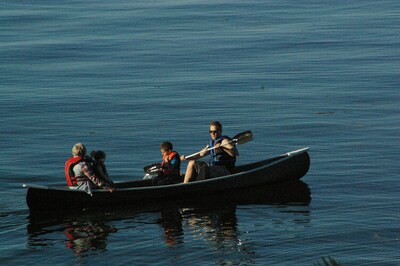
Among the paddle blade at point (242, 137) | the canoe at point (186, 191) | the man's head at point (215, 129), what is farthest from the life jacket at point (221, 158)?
the paddle blade at point (242, 137)

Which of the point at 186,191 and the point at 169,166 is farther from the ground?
the point at 169,166

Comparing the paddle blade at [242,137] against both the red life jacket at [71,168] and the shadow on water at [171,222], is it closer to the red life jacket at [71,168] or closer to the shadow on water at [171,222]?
the shadow on water at [171,222]

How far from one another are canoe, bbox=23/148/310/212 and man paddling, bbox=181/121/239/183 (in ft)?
1.05

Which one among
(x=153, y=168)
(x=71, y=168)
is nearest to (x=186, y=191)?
(x=153, y=168)

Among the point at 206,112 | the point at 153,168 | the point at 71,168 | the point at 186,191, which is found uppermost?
the point at 206,112

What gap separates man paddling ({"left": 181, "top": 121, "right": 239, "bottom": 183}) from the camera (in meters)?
22.8

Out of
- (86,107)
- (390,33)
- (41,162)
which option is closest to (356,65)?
(390,33)

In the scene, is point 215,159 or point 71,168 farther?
point 215,159

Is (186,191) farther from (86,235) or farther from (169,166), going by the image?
(86,235)

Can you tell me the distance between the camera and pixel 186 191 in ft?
73.6

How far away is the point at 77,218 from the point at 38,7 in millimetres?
39070

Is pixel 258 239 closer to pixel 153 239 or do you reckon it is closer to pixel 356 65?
pixel 153 239

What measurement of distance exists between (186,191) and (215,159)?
4.12 ft

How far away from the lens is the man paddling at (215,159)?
74.7 feet
